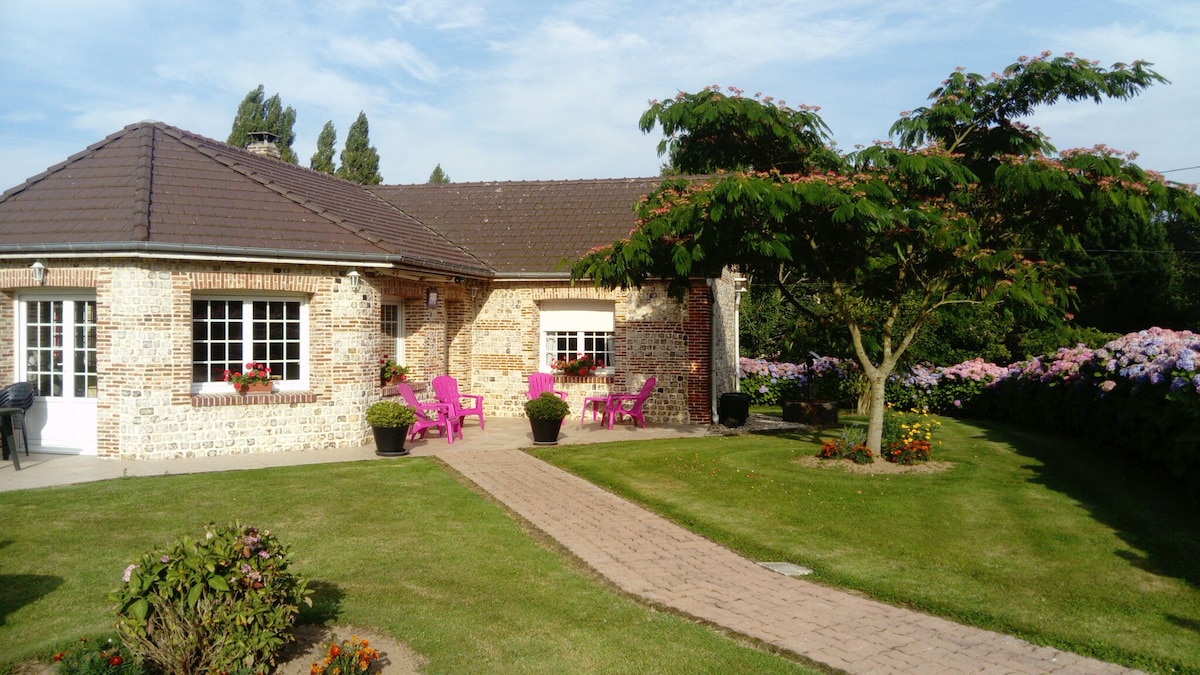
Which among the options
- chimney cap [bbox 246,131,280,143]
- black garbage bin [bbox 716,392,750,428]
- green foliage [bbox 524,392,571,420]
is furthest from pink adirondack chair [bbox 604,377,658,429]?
chimney cap [bbox 246,131,280,143]

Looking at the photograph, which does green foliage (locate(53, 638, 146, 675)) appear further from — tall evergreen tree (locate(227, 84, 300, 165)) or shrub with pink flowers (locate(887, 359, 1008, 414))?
tall evergreen tree (locate(227, 84, 300, 165))

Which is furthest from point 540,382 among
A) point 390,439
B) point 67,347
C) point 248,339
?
point 67,347

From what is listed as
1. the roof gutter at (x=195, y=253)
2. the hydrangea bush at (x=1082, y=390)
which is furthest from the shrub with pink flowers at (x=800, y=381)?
the roof gutter at (x=195, y=253)

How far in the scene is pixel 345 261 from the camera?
39.8ft

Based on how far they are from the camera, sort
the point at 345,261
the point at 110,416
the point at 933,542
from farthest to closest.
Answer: the point at 345,261 < the point at 110,416 < the point at 933,542

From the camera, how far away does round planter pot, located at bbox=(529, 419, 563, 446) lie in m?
12.7

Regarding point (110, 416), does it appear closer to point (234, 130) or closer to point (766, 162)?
point (766, 162)

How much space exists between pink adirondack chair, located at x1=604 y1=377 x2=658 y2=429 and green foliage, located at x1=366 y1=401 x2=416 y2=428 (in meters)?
4.13

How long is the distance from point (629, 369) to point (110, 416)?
27.7ft

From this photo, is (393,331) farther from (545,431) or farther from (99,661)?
(99,661)

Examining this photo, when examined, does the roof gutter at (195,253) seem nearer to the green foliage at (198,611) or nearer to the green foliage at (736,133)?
the green foliage at (736,133)

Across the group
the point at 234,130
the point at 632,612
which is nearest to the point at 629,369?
the point at 632,612

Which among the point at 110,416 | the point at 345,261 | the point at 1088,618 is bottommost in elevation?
the point at 1088,618

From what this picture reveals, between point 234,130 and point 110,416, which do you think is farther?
point 234,130
